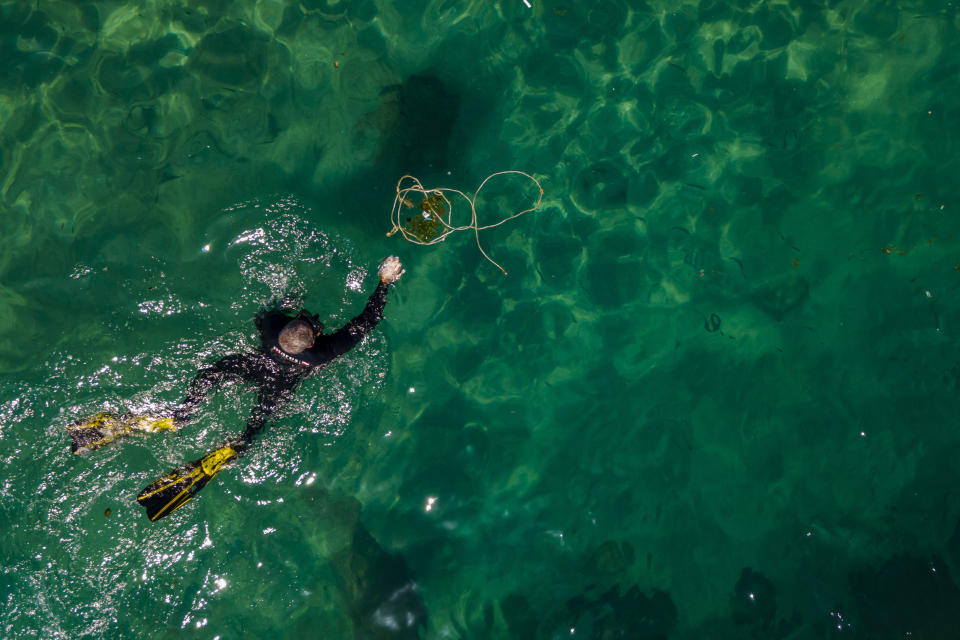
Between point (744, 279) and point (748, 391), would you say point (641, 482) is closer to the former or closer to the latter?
point (748, 391)

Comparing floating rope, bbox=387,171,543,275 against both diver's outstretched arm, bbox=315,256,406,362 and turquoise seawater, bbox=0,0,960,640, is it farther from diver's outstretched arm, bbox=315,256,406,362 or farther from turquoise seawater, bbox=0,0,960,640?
diver's outstretched arm, bbox=315,256,406,362

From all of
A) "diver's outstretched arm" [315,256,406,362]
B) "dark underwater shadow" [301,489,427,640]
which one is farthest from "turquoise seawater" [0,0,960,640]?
"diver's outstretched arm" [315,256,406,362]

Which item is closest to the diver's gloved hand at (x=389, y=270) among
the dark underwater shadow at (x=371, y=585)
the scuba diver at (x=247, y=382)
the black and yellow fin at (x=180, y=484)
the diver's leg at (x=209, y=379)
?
the scuba diver at (x=247, y=382)

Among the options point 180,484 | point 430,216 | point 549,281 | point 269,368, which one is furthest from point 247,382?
point 549,281

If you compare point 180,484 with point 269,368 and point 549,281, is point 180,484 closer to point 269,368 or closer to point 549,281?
point 269,368

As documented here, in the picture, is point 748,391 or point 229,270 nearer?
point 229,270

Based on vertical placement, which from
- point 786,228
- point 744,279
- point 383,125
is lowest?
point 744,279

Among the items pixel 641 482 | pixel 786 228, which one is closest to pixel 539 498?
pixel 641 482
